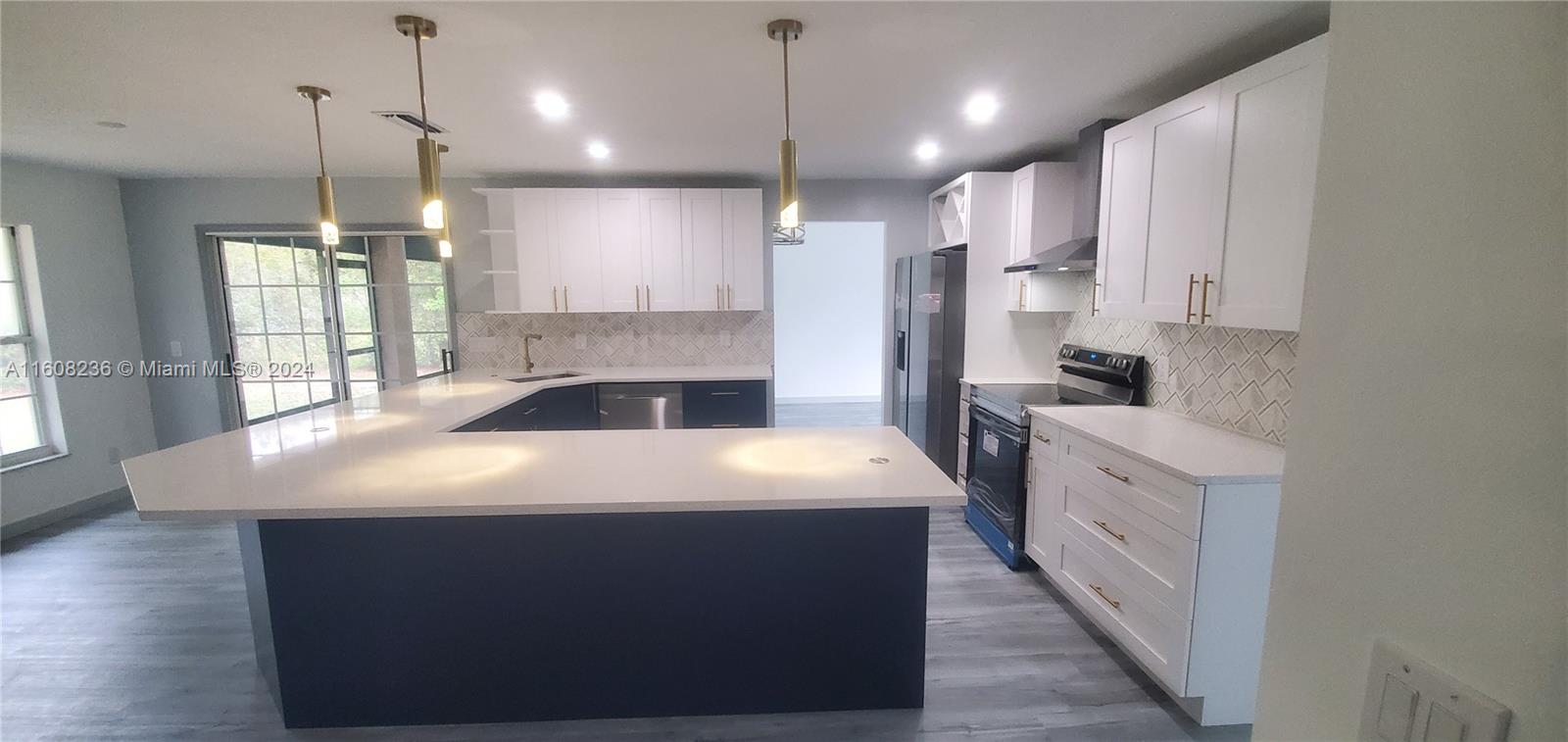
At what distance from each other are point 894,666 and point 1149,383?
1.95 metres

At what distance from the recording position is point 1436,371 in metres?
0.46

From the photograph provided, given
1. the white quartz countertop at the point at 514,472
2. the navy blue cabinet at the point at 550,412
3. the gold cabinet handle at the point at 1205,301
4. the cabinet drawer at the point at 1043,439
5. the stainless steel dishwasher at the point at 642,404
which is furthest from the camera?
the stainless steel dishwasher at the point at 642,404

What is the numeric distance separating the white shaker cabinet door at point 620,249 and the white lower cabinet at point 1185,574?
3.16 meters

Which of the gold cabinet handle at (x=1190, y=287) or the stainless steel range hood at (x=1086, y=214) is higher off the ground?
the stainless steel range hood at (x=1086, y=214)

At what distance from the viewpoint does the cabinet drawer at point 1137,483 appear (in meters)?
1.80

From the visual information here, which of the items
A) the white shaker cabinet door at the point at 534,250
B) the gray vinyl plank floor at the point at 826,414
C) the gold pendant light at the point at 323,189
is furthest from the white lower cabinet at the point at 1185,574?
the gray vinyl plank floor at the point at 826,414

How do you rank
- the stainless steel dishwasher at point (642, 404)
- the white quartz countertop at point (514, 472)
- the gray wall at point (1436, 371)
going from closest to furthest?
the gray wall at point (1436, 371) < the white quartz countertop at point (514, 472) < the stainless steel dishwasher at point (642, 404)

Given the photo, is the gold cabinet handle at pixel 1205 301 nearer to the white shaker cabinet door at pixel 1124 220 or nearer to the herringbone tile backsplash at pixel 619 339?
the white shaker cabinet door at pixel 1124 220

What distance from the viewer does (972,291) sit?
11.8ft

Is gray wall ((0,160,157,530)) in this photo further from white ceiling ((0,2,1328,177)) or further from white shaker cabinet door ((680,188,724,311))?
white shaker cabinet door ((680,188,724,311))

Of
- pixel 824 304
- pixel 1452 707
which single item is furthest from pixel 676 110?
pixel 824 304

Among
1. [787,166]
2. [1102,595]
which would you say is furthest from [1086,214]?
[787,166]

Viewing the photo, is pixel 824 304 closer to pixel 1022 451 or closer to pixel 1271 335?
pixel 1022 451

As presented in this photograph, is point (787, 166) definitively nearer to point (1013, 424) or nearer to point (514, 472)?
point (514, 472)
